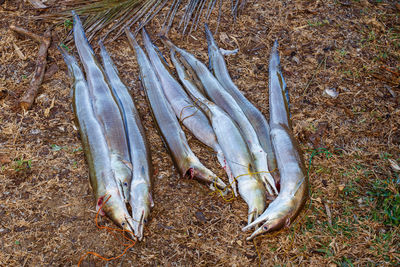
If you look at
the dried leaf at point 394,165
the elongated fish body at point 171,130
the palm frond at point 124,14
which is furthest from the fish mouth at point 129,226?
the palm frond at point 124,14

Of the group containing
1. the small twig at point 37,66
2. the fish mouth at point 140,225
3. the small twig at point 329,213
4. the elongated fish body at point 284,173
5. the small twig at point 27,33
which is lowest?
the small twig at point 329,213

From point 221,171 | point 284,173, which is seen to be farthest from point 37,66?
point 284,173

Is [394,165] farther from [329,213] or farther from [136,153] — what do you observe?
[136,153]

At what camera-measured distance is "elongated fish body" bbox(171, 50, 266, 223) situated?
294 cm

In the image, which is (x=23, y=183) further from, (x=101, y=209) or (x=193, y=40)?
(x=193, y=40)

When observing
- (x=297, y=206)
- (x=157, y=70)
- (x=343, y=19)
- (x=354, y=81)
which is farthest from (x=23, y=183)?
(x=343, y=19)

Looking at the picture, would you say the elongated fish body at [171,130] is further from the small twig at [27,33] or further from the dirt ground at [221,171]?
the small twig at [27,33]

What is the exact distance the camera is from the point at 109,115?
342 centimetres

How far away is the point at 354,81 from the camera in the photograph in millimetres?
4188

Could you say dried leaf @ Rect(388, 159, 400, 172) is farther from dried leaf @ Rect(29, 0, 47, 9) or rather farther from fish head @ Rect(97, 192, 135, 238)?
dried leaf @ Rect(29, 0, 47, 9)

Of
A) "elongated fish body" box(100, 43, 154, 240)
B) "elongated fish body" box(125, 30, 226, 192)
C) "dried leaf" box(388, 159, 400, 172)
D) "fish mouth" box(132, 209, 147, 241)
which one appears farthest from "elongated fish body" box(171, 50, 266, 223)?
"dried leaf" box(388, 159, 400, 172)

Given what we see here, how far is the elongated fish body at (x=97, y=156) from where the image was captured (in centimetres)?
285

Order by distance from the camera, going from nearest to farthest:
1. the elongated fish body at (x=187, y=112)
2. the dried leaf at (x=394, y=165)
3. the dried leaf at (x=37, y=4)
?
the dried leaf at (x=394, y=165), the elongated fish body at (x=187, y=112), the dried leaf at (x=37, y=4)

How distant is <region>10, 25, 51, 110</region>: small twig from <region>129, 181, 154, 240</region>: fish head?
1.84 m
